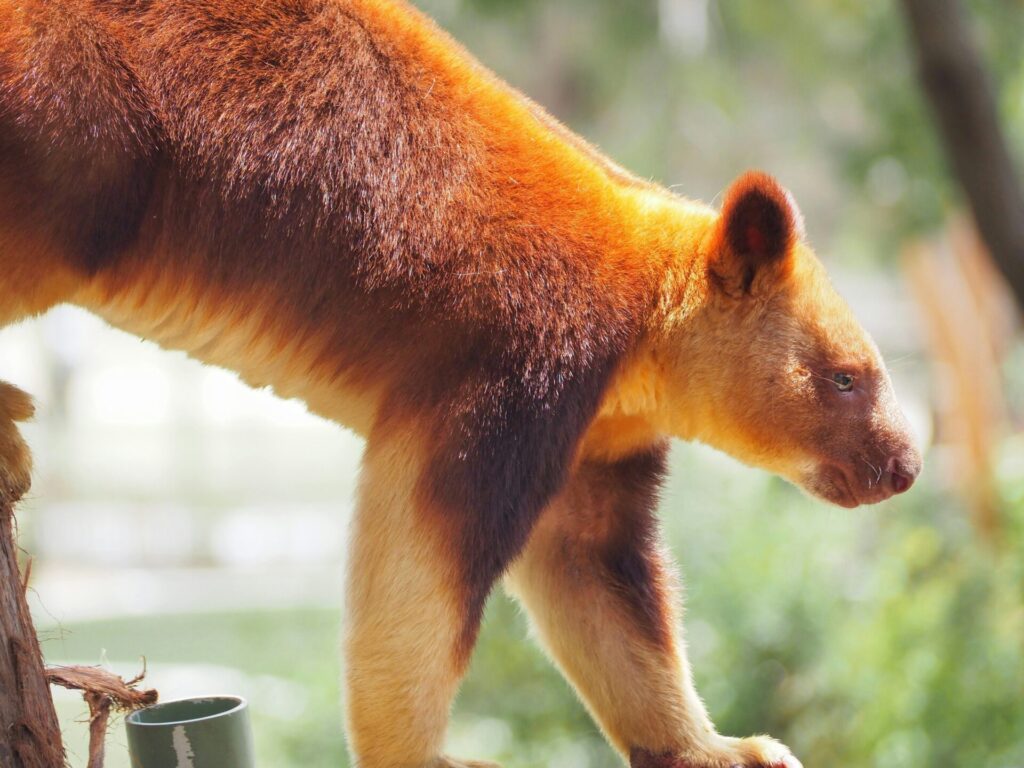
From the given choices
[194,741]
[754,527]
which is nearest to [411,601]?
[194,741]

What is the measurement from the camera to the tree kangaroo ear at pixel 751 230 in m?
2.65

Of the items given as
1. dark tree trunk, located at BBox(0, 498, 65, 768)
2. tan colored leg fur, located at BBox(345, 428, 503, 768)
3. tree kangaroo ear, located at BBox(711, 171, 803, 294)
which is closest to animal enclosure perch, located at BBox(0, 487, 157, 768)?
dark tree trunk, located at BBox(0, 498, 65, 768)

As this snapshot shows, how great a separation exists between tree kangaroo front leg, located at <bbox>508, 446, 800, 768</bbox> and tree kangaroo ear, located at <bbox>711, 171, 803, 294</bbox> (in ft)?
1.59

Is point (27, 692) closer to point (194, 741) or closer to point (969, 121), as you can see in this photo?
point (194, 741)

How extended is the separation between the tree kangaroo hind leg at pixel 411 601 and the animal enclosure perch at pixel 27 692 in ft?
1.39

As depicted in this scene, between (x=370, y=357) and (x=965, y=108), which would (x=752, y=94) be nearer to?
(x=965, y=108)

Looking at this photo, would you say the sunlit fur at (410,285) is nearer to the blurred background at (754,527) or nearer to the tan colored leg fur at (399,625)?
the tan colored leg fur at (399,625)

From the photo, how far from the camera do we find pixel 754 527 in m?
6.17

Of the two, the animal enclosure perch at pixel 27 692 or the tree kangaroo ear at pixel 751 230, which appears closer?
the animal enclosure perch at pixel 27 692

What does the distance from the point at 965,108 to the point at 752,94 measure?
4845 millimetres

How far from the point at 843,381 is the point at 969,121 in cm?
305

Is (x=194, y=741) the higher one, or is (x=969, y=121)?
(x=969, y=121)

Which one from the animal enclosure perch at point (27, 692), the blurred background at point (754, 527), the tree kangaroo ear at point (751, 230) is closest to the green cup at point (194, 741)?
the animal enclosure perch at point (27, 692)

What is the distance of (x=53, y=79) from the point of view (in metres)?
2.11
